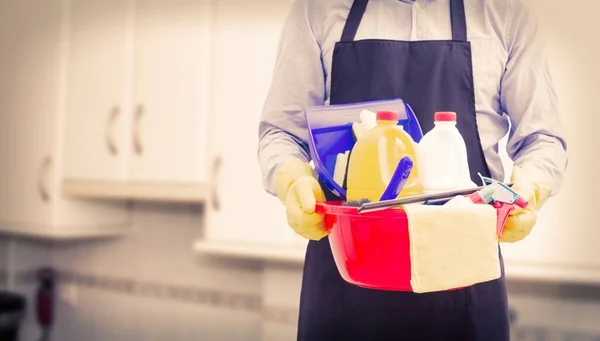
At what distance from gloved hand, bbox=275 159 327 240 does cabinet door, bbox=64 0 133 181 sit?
1.04 meters

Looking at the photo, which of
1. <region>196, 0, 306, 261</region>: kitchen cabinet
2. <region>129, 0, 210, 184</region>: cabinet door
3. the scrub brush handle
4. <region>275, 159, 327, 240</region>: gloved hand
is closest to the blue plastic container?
<region>275, 159, 327, 240</region>: gloved hand

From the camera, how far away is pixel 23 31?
2.11 metres

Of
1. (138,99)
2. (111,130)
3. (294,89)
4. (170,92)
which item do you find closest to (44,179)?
(111,130)

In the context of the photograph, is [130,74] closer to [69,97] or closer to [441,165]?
[69,97]

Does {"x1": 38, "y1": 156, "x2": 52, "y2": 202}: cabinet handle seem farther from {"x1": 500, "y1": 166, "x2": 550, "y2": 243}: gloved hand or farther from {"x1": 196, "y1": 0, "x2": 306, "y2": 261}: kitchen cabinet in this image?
{"x1": 500, "y1": 166, "x2": 550, "y2": 243}: gloved hand

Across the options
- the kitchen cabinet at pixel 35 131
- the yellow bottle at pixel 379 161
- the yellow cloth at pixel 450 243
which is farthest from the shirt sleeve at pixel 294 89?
the kitchen cabinet at pixel 35 131

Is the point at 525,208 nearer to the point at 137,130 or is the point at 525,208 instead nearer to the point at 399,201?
the point at 399,201

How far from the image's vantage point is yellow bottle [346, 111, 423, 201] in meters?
0.81

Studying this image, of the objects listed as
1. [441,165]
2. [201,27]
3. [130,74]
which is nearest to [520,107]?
[441,165]

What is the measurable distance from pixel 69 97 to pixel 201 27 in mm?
520

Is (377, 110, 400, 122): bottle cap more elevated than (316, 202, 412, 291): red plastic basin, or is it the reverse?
(377, 110, 400, 122): bottle cap

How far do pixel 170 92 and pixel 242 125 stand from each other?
9.4 inches

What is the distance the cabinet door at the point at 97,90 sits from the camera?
1.86 m

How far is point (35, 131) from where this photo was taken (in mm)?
2027
